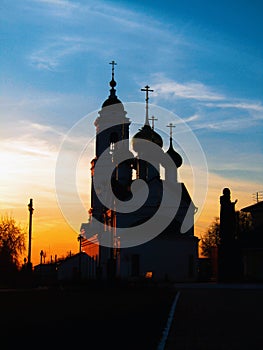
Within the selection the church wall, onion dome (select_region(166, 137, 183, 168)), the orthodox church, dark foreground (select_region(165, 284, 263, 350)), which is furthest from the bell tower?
dark foreground (select_region(165, 284, 263, 350))

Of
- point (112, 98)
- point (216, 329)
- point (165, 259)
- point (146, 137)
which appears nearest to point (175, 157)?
point (146, 137)

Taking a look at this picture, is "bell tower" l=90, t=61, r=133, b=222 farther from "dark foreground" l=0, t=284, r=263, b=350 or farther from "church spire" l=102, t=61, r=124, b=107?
"dark foreground" l=0, t=284, r=263, b=350

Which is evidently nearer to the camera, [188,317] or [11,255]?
[188,317]

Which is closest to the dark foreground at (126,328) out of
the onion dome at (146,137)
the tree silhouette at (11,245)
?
the tree silhouette at (11,245)

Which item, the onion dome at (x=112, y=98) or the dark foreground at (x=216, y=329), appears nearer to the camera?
the dark foreground at (x=216, y=329)

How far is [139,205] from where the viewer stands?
68.2 meters

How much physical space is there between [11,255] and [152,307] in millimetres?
31854

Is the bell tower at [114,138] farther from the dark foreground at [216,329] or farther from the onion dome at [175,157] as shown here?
the dark foreground at [216,329]

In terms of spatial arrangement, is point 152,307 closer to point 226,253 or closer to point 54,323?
point 54,323

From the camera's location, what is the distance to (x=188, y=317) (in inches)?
717

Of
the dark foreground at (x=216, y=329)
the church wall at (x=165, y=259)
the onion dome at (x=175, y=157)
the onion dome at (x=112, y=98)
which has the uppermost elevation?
the onion dome at (x=112, y=98)

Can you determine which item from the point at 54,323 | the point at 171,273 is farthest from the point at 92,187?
the point at 54,323

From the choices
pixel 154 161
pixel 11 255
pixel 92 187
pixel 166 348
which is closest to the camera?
pixel 166 348

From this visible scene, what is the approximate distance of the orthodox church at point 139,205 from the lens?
65875mm
